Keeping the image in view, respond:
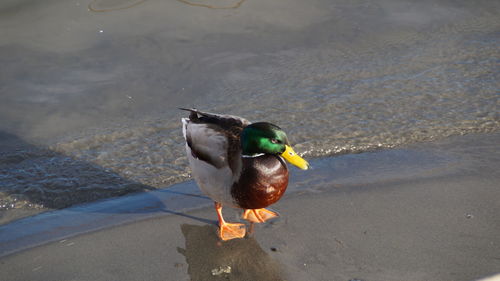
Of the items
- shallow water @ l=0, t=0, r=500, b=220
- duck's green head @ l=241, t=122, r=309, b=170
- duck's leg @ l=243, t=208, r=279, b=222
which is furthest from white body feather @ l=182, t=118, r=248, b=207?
shallow water @ l=0, t=0, r=500, b=220

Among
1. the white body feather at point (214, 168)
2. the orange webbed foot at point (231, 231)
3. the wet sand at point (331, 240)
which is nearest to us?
the wet sand at point (331, 240)

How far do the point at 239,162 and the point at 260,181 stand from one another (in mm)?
179

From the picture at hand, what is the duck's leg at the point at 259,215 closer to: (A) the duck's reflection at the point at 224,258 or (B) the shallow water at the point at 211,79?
(A) the duck's reflection at the point at 224,258

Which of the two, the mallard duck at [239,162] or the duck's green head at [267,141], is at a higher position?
the duck's green head at [267,141]

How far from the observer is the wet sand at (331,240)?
9.82 feet

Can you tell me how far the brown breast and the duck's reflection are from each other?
29cm

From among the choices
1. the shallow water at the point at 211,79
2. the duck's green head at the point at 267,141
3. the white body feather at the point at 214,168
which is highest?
the duck's green head at the point at 267,141

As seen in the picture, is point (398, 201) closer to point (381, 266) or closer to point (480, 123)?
point (381, 266)

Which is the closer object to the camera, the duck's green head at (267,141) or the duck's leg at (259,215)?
the duck's green head at (267,141)

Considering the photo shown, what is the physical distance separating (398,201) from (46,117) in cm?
341

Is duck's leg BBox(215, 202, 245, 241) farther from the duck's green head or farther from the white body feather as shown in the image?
the duck's green head

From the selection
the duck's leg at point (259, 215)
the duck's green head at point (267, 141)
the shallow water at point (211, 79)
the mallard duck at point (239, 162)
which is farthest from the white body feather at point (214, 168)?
the shallow water at point (211, 79)

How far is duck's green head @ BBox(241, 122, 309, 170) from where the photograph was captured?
3.06 m

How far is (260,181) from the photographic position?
3.11 m
